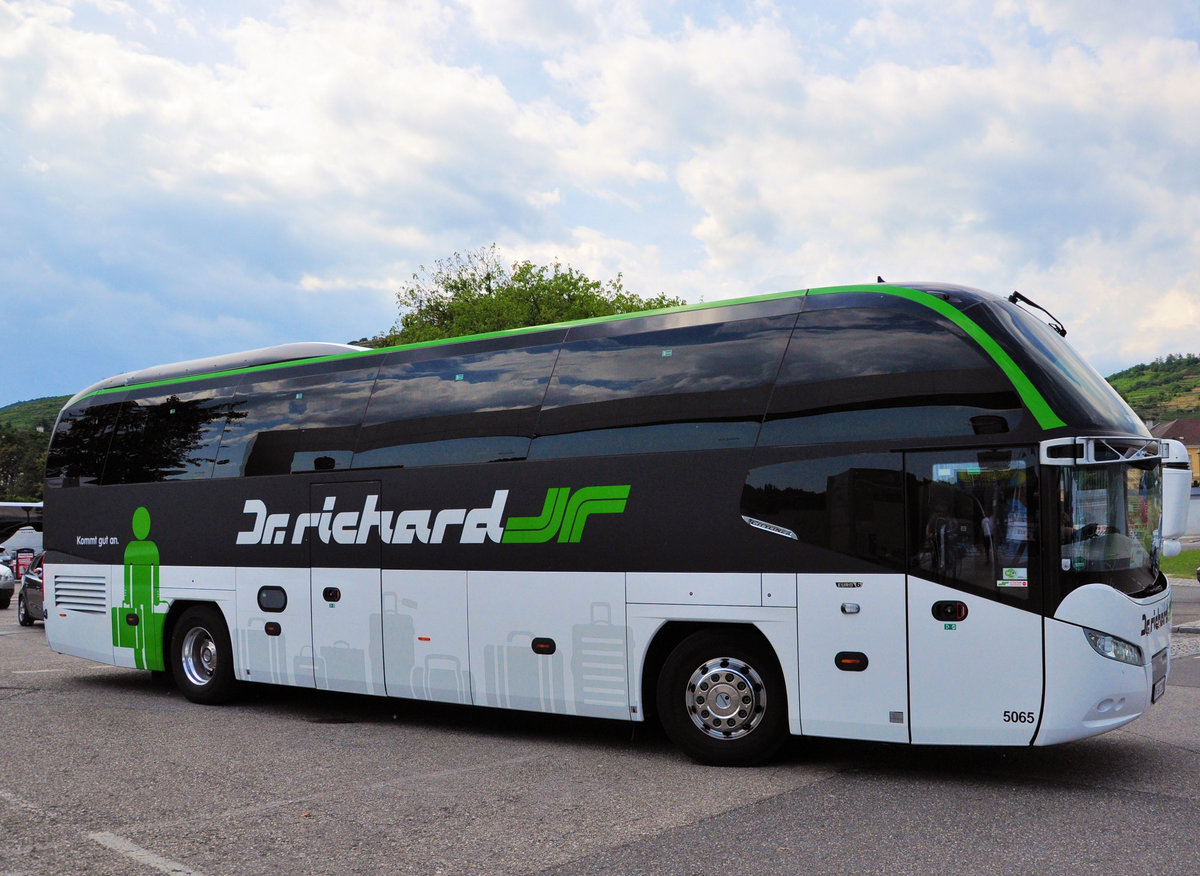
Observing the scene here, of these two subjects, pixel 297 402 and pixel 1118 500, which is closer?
pixel 1118 500

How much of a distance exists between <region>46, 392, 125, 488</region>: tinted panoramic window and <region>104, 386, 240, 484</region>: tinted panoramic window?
0.61 ft

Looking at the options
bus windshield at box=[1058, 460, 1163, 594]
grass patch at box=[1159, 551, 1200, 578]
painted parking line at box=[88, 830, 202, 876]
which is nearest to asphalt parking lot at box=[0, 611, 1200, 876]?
painted parking line at box=[88, 830, 202, 876]

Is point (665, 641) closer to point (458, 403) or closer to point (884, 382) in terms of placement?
point (884, 382)

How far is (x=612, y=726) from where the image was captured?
9797 mm

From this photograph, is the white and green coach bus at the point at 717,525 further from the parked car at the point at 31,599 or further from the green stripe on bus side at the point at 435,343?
the parked car at the point at 31,599

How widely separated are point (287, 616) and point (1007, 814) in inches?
265

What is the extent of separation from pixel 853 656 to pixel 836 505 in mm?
986

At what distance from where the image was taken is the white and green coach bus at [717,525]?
680cm

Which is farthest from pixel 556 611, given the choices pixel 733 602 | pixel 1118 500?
pixel 1118 500

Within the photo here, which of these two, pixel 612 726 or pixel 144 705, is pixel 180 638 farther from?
pixel 612 726

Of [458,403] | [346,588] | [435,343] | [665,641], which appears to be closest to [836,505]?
[665,641]

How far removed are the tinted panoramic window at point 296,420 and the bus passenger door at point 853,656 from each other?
466 centimetres

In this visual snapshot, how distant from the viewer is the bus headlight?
262 inches

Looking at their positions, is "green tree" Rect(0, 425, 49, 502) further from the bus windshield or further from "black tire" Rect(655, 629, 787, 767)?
the bus windshield
